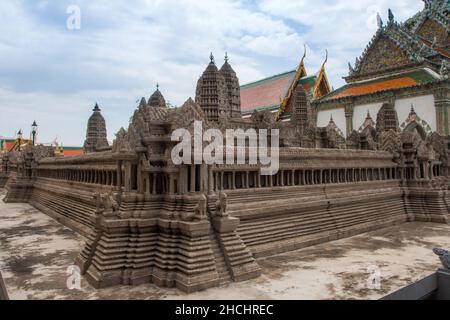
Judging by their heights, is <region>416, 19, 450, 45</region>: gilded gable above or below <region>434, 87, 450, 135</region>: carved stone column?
above

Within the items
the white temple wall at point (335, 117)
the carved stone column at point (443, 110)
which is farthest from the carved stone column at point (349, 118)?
the carved stone column at point (443, 110)

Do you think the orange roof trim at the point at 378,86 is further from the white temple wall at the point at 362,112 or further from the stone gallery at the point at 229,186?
the white temple wall at the point at 362,112

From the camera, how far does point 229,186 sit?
1596 centimetres

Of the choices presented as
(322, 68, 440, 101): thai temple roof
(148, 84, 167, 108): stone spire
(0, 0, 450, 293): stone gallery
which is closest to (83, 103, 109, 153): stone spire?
(0, 0, 450, 293): stone gallery

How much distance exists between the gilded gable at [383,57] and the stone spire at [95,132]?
35022 mm

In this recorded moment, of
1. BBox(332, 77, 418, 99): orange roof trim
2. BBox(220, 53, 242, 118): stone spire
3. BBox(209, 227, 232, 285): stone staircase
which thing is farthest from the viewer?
BBox(332, 77, 418, 99): orange roof trim

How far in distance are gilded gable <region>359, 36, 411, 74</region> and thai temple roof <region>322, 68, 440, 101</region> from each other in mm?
2085

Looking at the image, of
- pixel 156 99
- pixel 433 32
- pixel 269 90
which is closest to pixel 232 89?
pixel 156 99

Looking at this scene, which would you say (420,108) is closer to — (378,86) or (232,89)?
(378,86)

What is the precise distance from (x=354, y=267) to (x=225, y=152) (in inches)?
261

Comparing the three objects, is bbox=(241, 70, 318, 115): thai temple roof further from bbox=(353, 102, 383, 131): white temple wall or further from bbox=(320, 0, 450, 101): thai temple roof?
bbox=(353, 102, 383, 131): white temple wall

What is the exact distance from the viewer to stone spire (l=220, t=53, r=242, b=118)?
3005 centimetres

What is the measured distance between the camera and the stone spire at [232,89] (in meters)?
30.1
